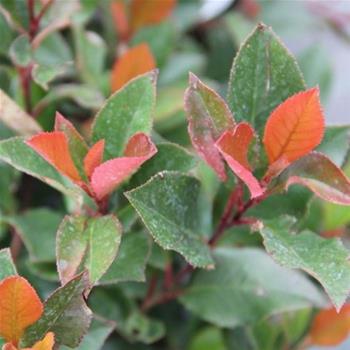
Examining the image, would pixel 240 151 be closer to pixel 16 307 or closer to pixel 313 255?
pixel 313 255

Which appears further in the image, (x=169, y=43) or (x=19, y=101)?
(x=169, y=43)

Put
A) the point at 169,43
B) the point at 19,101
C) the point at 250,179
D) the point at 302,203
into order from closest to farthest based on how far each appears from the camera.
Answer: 1. the point at 250,179
2. the point at 302,203
3. the point at 19,101
4. the point at 169,43

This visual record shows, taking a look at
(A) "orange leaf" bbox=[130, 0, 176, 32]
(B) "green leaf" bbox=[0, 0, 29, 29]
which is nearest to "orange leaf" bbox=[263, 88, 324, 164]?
(B) "green leaf" bbox=[0, 0, 29, 29]

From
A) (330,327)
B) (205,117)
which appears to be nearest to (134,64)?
(205,117)

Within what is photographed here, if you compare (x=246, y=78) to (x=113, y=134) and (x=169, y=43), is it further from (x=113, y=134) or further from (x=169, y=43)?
(x=169, y=43)

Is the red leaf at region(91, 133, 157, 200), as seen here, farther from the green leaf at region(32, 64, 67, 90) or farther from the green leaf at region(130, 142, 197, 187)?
the green leaf at region(32, 64, 67, 90)

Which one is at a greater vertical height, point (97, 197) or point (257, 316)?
point (97, 197)

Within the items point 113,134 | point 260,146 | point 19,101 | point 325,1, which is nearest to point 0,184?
point 19,101
